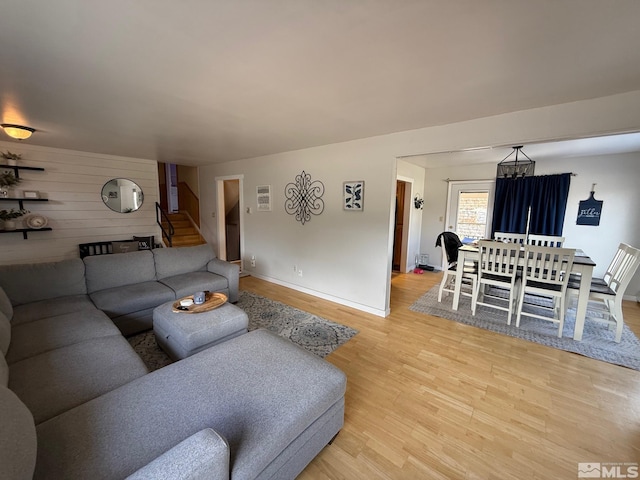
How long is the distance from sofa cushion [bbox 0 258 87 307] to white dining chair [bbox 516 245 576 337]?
16.3ft

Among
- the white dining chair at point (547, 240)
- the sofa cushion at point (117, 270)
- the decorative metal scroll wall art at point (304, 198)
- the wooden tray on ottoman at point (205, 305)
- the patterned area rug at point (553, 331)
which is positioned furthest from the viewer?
the decorative metal scroll wall art at point (304, 198)

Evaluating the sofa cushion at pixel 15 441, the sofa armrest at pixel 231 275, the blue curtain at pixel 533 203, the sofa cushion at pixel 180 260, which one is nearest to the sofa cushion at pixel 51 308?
the sofa cushion at pixel 180 260

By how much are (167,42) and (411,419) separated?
109 inches

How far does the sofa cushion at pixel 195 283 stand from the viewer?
307 cm

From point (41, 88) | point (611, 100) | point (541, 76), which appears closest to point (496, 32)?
point (541, 76)

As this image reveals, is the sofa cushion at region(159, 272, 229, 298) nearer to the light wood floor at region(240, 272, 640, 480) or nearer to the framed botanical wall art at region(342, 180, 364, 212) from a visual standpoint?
the light wood floor at region(240, 272, 640, 480)

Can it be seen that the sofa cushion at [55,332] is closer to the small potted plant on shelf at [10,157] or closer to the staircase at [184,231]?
the small potted plant on shelf at [10,157]

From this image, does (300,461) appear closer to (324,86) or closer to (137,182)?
(324,86)

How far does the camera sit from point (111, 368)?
61.3 inches

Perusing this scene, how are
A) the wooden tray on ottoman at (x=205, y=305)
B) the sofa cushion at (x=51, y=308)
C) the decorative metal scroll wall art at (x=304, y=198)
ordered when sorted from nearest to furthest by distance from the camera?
the sofa cushion at (x=51, y=308) < the wooden tray on ottoman at (x=205, y=305) < the decorative metal scroll wall art at (x=304, y=198)

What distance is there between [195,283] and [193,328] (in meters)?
1.27

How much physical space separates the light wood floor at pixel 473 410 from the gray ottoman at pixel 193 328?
1008 millimetres

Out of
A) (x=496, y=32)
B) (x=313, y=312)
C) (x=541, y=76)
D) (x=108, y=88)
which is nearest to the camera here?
(x=496, y=32)

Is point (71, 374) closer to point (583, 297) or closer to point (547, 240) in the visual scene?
point (583, 297)
